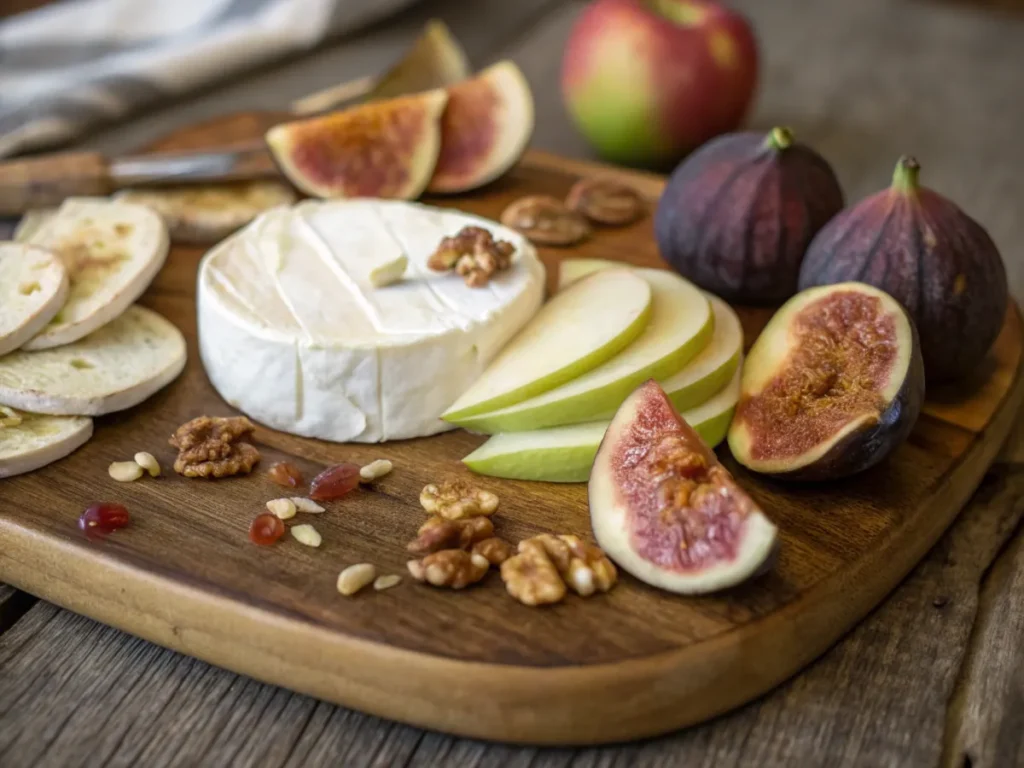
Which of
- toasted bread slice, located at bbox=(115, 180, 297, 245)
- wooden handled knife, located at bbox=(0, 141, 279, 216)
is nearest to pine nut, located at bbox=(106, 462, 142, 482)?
toasted bread slice, located at bbox=(115, 180, 297, 245)

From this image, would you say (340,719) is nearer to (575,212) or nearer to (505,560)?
(505,560)

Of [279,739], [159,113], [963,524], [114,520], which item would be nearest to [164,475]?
[114,520]

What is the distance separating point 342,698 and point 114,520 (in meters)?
0.52

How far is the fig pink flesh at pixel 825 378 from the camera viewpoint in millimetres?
1896

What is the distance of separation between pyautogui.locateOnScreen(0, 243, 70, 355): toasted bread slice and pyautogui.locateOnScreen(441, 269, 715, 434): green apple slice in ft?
2.66

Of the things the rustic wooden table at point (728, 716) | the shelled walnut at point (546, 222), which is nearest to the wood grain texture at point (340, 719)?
the rustic wooden table at point (728, 716)

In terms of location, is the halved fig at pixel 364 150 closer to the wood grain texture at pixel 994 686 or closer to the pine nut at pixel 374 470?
the pine nut at pixel 374 470

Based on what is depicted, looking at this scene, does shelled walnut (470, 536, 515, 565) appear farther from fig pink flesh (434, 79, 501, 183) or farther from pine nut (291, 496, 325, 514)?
fig pink flesh (434, 79, 501, 183)

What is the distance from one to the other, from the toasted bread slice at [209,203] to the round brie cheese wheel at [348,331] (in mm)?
398

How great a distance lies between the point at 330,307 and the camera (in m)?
2.12

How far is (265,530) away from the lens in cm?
180

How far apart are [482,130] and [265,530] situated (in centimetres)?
154

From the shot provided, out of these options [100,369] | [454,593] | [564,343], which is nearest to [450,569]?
[454,593]

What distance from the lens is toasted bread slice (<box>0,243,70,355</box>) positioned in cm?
207
